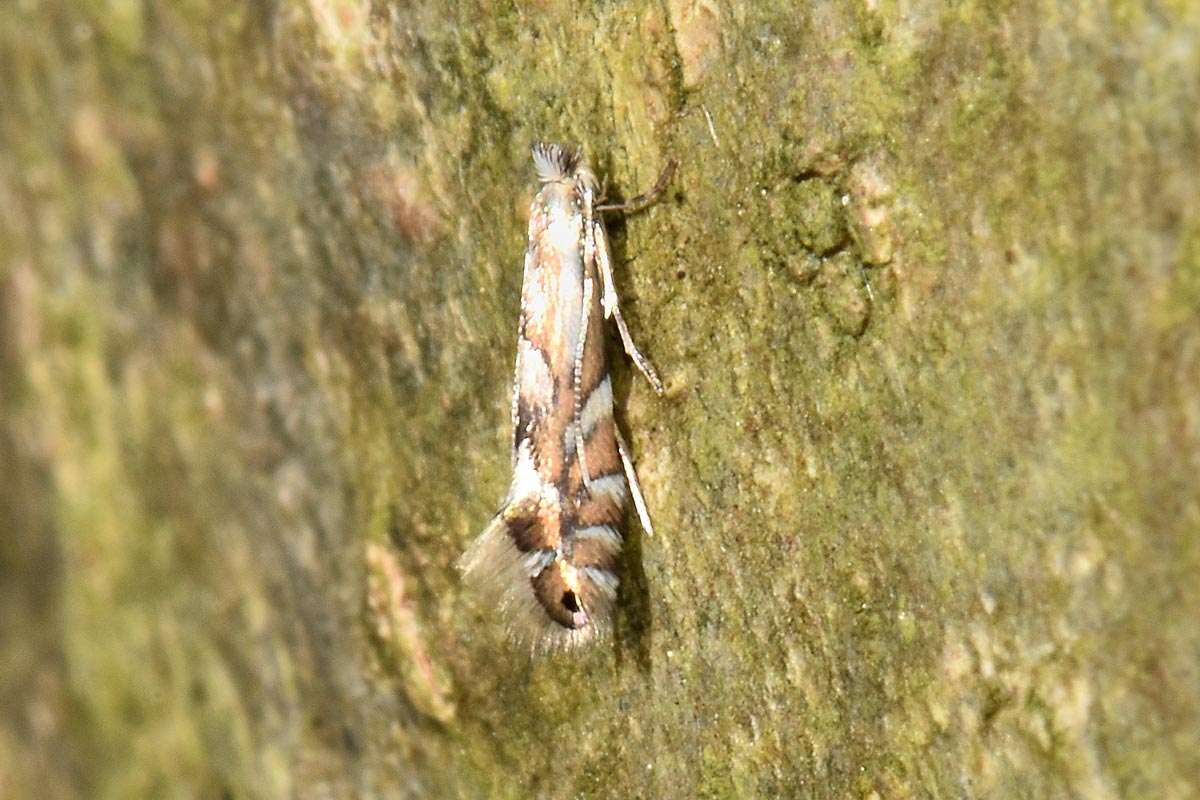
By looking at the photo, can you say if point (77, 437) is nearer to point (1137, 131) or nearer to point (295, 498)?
point (295, 498)

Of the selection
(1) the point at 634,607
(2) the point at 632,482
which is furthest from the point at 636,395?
(1) the point at 634,607

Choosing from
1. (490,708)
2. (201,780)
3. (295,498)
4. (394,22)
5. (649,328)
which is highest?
(394,22)

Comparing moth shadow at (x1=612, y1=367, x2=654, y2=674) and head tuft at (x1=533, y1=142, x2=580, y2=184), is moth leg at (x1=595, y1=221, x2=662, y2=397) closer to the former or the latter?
head tuft at (x1=533, y1=142, x2=580, y2=184)

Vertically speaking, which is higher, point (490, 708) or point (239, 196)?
point (239, 196)

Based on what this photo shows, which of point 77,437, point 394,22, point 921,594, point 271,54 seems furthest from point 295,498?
point 921,594

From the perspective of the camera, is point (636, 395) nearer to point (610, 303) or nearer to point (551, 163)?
point (610, 303)

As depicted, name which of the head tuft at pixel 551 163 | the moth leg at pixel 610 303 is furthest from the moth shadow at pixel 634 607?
the head tuft at pixel 551 163
